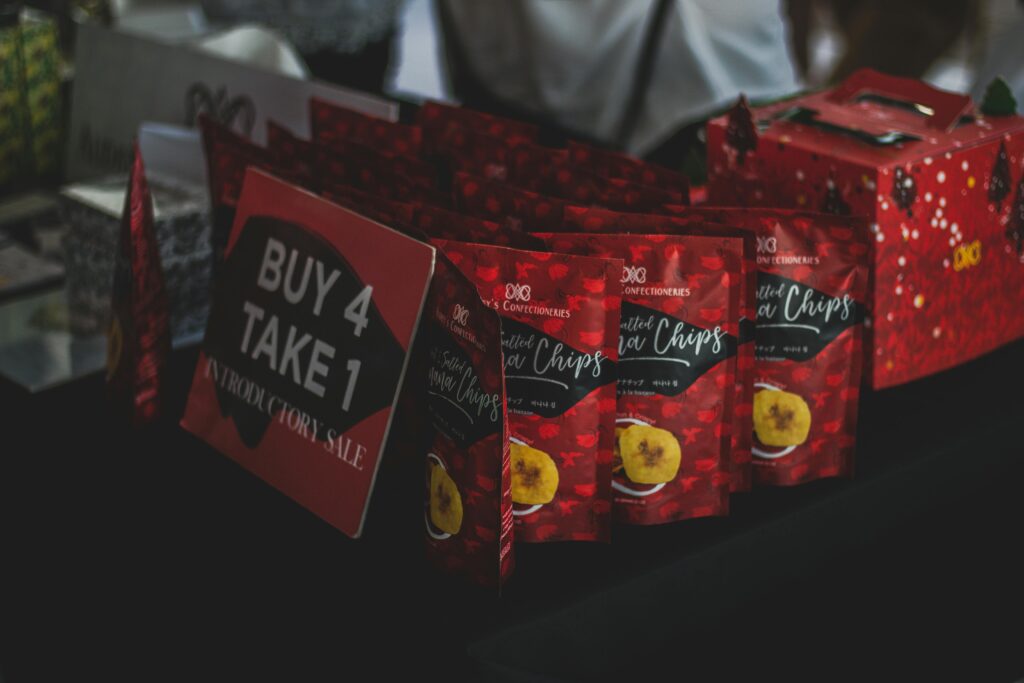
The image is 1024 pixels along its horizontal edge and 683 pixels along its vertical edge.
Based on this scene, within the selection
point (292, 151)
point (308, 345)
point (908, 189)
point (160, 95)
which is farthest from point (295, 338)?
point (160, 95)

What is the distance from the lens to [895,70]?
4.61 m

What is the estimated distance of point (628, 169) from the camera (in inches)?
36.3

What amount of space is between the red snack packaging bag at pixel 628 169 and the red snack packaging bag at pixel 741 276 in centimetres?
6

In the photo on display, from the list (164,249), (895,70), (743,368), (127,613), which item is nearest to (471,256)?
(743,368)

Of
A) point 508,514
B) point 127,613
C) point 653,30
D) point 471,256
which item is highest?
point 653,30

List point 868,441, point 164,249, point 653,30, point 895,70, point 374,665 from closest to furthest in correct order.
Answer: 1. point 374,665
2. point 868,441
3. point 164,249
4. point 653,30
5. point 895,70

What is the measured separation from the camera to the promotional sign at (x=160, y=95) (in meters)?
1.28

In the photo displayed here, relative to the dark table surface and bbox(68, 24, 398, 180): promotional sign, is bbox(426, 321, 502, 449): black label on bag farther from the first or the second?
bbox(68, 24, 398, 180): promotional sign

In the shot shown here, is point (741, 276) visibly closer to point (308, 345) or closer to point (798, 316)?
point (798, 316)

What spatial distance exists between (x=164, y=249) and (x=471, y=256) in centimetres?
51

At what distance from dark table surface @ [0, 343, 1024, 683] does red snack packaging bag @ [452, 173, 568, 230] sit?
9.4 inches

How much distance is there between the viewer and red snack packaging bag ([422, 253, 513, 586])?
71cm

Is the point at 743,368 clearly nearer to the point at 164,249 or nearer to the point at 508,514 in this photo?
the point at 508,514

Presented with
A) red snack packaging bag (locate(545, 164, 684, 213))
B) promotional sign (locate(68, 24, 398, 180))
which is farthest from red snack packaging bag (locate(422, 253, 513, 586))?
promotional sign (locate(68, 24, 398, 180))
